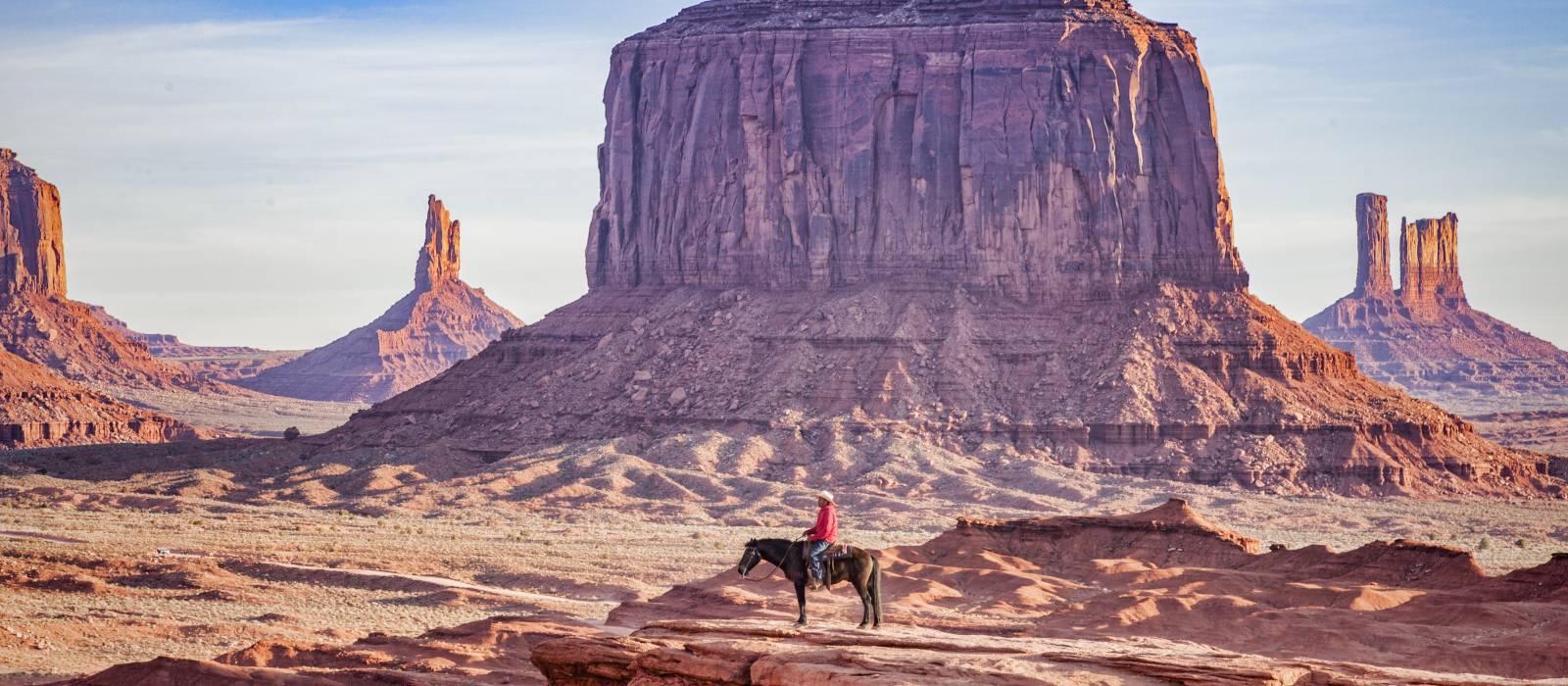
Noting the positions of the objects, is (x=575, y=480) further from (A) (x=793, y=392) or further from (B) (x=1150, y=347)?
(B) (x=1150, y=347)

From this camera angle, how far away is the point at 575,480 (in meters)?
96.8

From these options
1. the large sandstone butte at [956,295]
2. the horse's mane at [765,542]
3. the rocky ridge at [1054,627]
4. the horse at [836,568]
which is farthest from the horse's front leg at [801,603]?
the large sandstone butte at [956,295]

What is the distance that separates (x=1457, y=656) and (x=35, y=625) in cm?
2883

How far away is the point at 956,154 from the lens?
10919cm

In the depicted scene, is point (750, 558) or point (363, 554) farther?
point (363, 554)

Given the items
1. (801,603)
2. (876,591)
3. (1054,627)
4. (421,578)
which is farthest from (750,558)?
(421,578)

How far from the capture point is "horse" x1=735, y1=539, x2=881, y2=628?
35.2 meters

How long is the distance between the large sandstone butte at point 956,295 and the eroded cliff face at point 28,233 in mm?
68779

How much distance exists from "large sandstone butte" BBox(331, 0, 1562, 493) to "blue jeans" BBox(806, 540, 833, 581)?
6146 centimetres

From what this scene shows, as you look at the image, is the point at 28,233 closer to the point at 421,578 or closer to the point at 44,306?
the point at 44,306

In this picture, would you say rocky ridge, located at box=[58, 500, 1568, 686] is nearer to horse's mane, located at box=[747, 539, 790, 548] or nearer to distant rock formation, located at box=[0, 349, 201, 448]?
horse's mane, located at box=[747, 539, 790, 548]

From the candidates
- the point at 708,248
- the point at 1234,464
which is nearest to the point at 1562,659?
the point at 1234,464

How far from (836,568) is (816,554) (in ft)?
1.26

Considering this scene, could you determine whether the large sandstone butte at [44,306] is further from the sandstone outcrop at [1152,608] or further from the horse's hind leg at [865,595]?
the horse's hind leg at [865,595]
